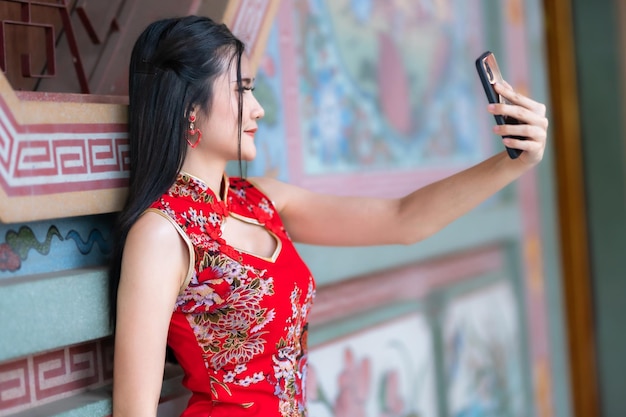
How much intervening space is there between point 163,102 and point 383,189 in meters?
1.02

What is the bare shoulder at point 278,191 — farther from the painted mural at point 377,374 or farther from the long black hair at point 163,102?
the painted mural at point 377,374

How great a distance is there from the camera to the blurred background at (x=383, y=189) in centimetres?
115

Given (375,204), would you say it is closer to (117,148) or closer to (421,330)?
(117,148)

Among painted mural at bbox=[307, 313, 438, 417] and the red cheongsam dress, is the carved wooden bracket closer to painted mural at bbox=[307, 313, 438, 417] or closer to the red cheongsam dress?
the red cheongsam dress

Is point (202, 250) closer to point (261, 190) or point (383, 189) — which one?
point (261, 190)

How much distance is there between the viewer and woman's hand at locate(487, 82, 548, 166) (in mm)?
1262

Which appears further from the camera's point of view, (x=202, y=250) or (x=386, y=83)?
(x=386, y=83)

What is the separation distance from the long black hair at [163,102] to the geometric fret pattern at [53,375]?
9cm

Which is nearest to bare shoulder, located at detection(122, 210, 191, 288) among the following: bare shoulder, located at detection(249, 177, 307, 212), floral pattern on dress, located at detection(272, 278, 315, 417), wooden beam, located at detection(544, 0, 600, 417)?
floral pattern on dress, located at detection(272, 278, 315, 417)

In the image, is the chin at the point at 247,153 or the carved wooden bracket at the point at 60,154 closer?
the carved wooden bracket at the point at 60,154

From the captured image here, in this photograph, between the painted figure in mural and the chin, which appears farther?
the chin

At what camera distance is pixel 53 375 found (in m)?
1.20

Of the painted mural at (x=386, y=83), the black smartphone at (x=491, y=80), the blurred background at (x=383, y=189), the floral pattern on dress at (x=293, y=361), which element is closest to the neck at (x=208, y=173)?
the blurred background at (x=383, y=189)

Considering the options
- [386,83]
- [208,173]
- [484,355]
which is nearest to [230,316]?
[208,173]
